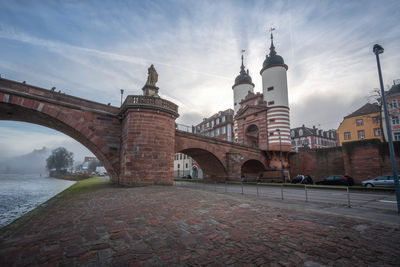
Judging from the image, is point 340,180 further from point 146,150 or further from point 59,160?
point 59,160

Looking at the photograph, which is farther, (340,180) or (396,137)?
(396,137)

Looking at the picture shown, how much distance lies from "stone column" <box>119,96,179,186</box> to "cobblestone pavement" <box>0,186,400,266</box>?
811cm

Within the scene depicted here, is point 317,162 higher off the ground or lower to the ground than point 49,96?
lower

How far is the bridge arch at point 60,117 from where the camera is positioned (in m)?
12.2

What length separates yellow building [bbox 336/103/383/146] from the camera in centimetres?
3616

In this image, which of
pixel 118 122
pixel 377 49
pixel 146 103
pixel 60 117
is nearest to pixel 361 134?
pixel 377 49

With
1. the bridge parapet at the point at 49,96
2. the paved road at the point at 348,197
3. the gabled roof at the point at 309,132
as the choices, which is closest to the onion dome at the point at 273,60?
the paved road at the point at 348,197

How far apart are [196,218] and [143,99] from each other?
38.3ft

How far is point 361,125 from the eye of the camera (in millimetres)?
38062

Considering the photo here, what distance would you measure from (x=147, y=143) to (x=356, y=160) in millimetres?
23409

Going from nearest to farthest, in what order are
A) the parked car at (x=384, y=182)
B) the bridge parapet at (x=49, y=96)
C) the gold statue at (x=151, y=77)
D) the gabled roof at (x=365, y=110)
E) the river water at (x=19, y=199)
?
the river water at (x=19, y=199) < the bridge parapet at (x=49, y=96) < the parked car at (x=384, y=182) < the gold statue at (x=151, y=77) < the gabled roof at (x=365, y=110)

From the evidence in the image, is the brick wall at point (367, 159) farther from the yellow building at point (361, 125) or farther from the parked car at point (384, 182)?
the yellow building at point (361, 125)

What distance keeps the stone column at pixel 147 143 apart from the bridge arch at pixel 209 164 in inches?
355

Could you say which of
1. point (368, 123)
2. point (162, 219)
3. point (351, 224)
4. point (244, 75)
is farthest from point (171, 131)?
point (368, 123)
